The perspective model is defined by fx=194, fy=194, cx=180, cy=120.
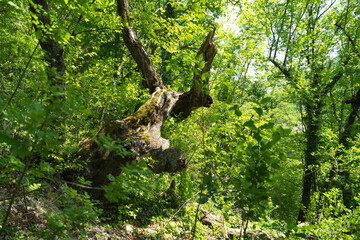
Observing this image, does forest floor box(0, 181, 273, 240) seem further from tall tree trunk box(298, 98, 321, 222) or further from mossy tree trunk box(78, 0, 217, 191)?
tall tree trunk box(298, 98, 321, 222)

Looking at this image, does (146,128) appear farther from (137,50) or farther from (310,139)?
(310,139)

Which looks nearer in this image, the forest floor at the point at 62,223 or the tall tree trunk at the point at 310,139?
the forest floor at the point at 62,223

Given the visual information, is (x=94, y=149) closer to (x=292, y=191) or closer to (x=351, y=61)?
(x=351, y=61)

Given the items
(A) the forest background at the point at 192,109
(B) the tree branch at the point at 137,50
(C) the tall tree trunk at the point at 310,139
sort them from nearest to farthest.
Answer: (A) the forest background at the point at 192,109 < (B) the tree branch at the point at 137,50 < (C) the tall tree trunk at the point at 310,139

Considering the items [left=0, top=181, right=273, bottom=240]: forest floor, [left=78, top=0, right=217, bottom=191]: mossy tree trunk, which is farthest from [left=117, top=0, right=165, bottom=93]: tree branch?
[left=0, top=181, right=273, bottom=240]: forest floor

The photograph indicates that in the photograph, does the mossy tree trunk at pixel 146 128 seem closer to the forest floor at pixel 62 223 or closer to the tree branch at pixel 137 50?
the tree branch at pixel 137 50

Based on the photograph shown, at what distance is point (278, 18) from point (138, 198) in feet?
37.1

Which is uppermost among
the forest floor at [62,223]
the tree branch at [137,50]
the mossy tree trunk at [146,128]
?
the tree branch at [137,50]

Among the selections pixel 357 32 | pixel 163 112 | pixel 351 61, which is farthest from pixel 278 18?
pixel 163 112

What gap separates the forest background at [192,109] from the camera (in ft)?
8.20

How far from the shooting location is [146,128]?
421cm

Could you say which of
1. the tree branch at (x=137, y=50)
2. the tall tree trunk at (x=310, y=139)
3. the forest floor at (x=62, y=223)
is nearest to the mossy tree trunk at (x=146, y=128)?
the tree branch at (x=137, y=50)

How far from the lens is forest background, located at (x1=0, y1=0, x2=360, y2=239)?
8.20 feet

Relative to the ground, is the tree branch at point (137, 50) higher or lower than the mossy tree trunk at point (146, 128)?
higher
